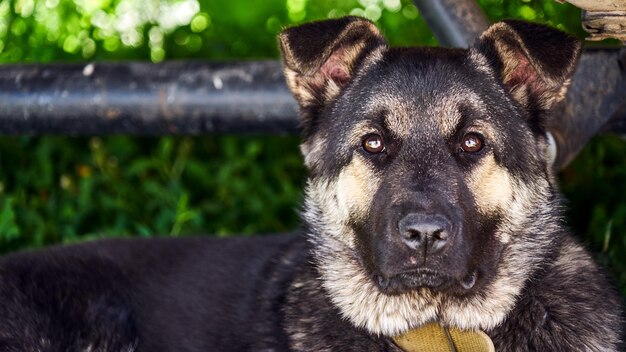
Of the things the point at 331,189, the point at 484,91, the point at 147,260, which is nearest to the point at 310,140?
the point at 331,189

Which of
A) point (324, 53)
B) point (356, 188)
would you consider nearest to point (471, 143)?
point (356, 188)

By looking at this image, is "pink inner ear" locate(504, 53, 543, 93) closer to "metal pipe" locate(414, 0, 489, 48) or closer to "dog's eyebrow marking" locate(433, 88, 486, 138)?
"dog's eyebrow marking" locate(433, 88, 486, 138)

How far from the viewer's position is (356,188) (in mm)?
3980

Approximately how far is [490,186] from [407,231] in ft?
1.54

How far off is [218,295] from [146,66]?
4.76 feet

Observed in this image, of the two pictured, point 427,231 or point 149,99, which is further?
point 149,99

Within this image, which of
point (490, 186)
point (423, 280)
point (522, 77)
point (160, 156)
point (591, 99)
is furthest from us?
point (160, 156)

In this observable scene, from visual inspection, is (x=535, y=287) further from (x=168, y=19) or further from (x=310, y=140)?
(x=168, y=19)

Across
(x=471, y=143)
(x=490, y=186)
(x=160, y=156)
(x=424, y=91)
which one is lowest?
(x=160, y=156)

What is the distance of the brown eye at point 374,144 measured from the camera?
394cm

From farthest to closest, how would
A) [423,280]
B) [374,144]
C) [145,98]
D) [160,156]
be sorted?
[160,156], [145,98], [374,144], [423,280]

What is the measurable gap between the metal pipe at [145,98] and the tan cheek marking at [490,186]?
145 centimetres

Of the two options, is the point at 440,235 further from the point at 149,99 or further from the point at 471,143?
the point at 149,99

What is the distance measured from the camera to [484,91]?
3992 mm
